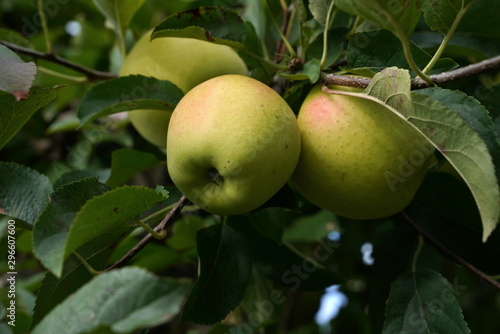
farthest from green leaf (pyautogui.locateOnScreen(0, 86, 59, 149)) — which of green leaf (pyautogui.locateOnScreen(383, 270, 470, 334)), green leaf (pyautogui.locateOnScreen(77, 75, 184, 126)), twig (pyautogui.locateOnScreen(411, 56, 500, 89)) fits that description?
green leaf (pyautogui.locateOnScreen(383, 270, 470, 334))

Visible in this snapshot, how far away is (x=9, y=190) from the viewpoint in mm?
834

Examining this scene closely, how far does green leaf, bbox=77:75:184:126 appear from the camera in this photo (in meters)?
0.89

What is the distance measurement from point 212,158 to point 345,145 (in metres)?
0.22

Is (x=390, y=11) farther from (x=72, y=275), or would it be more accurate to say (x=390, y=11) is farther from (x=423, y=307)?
(x=72, y=275)

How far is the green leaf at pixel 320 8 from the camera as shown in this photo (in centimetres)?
89

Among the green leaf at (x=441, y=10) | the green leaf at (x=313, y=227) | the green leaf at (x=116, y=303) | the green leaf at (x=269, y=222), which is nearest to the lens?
the green leaf at (x=116, y=303)

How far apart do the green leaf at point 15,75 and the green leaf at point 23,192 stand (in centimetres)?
24

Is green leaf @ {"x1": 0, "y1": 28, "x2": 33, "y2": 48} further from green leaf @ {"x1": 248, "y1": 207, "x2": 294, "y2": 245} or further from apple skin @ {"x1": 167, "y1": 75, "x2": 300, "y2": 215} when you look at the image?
green leaf @ {"x1": 248, "y1": 207, "x2": 294, "y2": 245}

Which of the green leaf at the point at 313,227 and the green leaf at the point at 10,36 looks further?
the green leaf at the point at 313,227

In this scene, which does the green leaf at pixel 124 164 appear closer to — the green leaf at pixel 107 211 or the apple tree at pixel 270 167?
the apple tree at pixel 270 167

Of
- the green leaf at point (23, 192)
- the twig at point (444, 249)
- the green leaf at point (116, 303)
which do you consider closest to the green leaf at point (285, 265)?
the twig at point (444, 249)

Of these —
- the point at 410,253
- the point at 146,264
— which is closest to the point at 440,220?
the point at 410,253

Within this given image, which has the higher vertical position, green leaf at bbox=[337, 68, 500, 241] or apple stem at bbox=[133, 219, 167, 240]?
green leaf at bbox=[337, 68, 500, 241]

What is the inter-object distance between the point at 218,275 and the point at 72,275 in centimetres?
28
